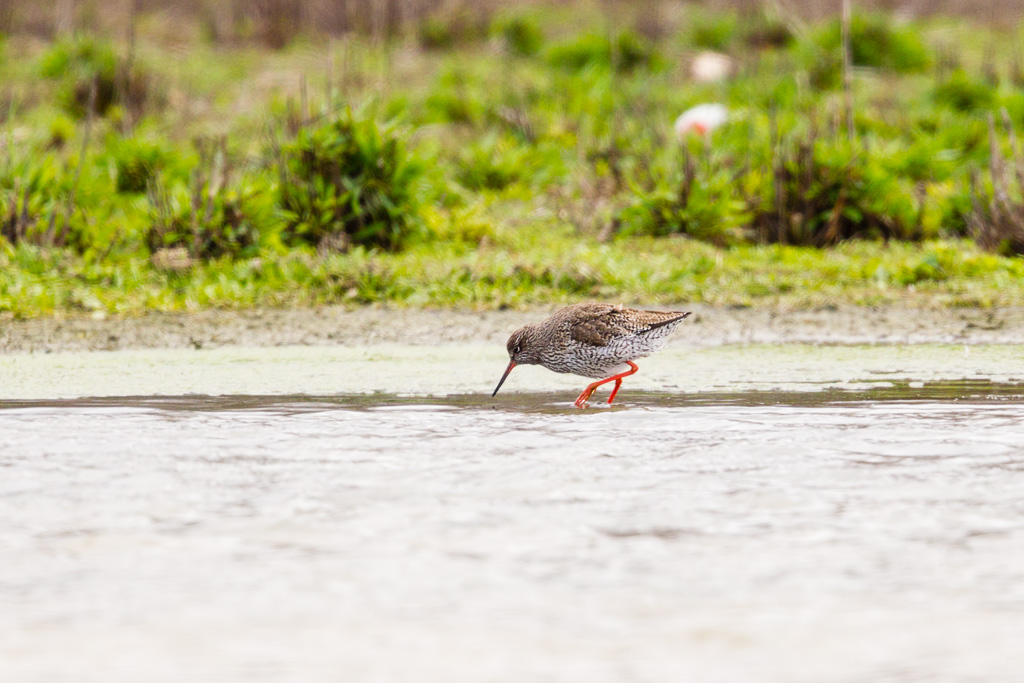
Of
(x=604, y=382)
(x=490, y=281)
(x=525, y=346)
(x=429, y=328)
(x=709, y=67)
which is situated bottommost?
(x=429, y=328)

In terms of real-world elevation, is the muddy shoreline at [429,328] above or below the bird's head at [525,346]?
below

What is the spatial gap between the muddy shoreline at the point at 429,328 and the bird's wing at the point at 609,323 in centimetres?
158

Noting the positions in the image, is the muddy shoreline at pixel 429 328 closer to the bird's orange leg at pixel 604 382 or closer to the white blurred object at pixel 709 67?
the bird's orange leg at pixel 604 382

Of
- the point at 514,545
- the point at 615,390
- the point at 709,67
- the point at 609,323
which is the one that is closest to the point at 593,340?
the point at 609,323

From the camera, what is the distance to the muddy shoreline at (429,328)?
750 centimetres

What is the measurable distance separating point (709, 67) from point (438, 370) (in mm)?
11420

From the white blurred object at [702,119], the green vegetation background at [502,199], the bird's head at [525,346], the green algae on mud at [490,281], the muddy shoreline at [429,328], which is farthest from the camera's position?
the white blurred object at [702,119]

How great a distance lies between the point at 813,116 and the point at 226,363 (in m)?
5.53

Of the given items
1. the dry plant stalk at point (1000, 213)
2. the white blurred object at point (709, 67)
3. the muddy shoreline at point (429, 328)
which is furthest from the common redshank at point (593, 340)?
the white blurred object at point (709, 67)

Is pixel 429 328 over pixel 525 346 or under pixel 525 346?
under

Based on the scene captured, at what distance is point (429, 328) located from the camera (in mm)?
7898

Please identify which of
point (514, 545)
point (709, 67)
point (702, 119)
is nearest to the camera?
point (514, 545)

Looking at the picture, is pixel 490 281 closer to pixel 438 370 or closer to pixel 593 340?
pixel 438 370

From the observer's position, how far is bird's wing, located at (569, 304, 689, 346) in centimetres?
589
